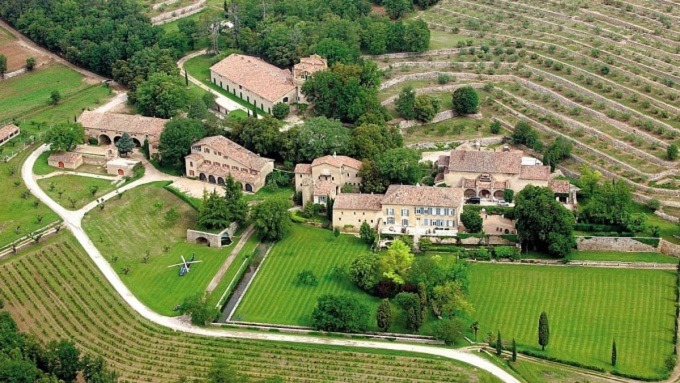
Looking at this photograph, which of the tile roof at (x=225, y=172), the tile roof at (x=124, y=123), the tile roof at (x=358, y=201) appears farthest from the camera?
the tile roof at (x=124, y=123)

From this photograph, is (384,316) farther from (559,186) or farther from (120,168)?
(120,168)

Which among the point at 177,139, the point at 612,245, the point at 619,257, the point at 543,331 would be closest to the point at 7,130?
the point at 177,139

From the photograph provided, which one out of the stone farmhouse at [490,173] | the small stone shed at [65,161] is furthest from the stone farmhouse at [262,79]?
the stone farmhouse at [490,173]

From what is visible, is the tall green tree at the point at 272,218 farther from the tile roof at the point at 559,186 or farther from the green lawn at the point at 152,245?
the tile roof at the point at 559,186

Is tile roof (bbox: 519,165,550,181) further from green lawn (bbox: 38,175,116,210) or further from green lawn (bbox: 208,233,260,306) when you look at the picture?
green lawn (bbox: 38,175,116,210)

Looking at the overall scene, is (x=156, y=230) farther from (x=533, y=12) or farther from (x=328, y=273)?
(x=533, y=12)

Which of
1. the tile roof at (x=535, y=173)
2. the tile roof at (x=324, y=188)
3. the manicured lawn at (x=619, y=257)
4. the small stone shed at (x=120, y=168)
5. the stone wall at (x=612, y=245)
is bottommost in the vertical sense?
the manicured lawn at (x=619, y=257)

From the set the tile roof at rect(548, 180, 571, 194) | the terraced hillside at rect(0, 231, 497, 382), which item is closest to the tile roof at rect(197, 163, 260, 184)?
the terraced hillside at rect(0, 231, 497, 382)
